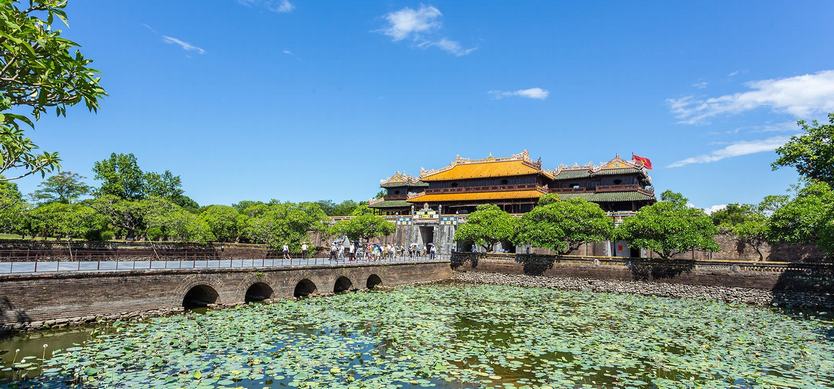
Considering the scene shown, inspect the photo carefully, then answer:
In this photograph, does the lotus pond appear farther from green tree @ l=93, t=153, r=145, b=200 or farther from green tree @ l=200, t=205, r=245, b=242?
green tree @ l=93, t=153, r=145, b=200

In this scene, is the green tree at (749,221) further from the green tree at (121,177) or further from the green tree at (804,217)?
the green tree at (121,177)

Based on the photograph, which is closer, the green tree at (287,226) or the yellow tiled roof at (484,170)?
the green tree at (287,226)

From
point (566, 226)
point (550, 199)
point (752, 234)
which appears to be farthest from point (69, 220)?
point (752, 234)

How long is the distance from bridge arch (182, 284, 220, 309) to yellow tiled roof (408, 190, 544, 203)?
104 feet

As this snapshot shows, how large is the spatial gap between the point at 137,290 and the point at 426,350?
11.2 m

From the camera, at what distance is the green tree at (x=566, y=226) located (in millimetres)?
34156

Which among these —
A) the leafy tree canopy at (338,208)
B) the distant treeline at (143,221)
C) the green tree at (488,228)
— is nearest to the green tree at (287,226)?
the distant treeline at (143,221)

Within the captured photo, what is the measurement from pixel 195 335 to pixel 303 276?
33.6ft

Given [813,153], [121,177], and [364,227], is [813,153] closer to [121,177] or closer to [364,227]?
[364,227]

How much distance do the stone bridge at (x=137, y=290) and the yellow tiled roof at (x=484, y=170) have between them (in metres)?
26.4

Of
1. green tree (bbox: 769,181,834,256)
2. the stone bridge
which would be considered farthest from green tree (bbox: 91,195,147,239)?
green tree (bbox: 769,181,834,256)

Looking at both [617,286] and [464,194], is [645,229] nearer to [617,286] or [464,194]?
[617,286]

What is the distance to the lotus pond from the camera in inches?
412

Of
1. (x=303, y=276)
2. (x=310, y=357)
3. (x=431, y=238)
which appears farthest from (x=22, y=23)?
(x=431, y=238)
